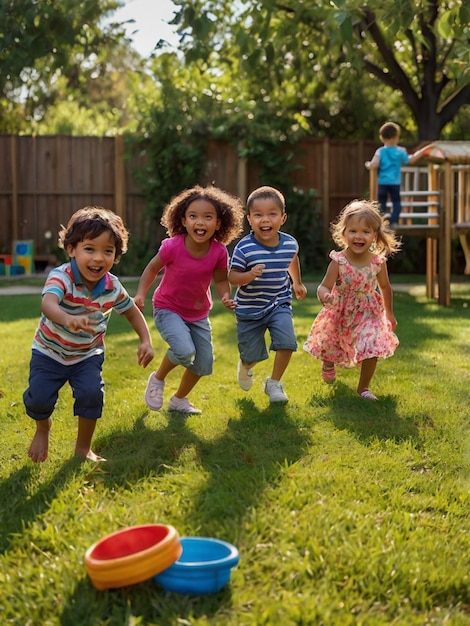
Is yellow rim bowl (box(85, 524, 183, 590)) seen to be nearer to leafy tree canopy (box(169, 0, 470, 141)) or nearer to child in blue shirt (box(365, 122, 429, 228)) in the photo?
child in blue shirt (box(365, 122, 429, 228))

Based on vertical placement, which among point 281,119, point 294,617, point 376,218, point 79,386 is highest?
point 281,119

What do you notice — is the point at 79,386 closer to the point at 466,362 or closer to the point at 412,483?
the point at 412,483

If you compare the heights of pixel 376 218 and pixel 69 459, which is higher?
pixel 376 218

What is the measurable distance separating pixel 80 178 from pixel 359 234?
11475 mm

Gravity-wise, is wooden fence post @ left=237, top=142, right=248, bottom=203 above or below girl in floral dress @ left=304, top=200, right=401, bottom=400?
above

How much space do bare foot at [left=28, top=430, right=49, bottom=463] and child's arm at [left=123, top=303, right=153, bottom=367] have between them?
55 centimetres

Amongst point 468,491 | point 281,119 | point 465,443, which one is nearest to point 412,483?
point 468,491

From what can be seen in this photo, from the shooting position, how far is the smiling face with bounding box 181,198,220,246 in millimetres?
4891

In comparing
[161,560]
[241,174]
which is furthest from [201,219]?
[241,174]

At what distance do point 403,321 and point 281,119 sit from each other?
8.64 metres

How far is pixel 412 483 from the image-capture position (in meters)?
3.51

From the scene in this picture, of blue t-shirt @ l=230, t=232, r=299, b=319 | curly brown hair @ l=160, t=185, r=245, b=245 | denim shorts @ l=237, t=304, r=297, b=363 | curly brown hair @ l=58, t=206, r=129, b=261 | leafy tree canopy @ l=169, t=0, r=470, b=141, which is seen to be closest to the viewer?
curly brown hair @ l=58, t=206, r=129, b=261

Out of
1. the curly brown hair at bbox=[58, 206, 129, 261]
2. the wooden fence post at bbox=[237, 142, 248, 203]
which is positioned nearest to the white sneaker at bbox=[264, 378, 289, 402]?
the curly brown hair at bbox=[58, 206, 129, 261]

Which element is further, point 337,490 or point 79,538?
point 337,490
